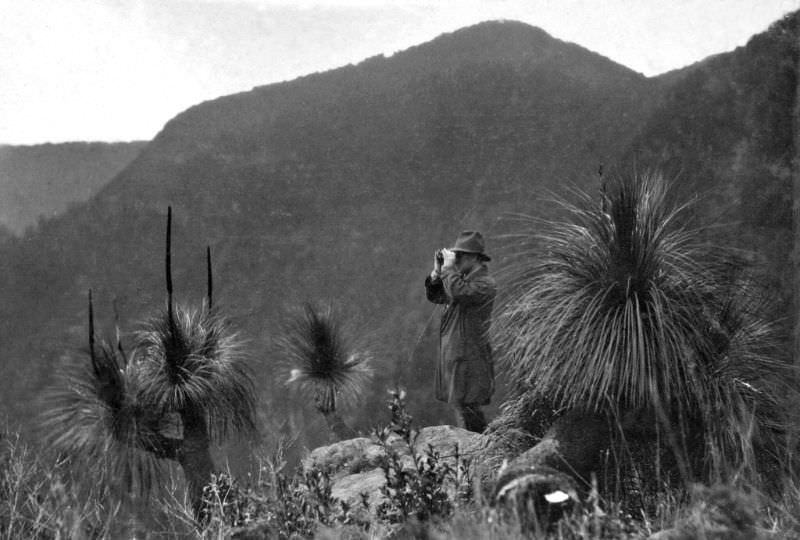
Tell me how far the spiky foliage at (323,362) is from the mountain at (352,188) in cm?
2252

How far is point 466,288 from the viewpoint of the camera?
6.56 meters

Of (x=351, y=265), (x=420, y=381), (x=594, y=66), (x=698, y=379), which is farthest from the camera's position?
(x=594, y=66)

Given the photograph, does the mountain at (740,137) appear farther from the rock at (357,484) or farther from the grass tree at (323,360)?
the rock at (357,484)

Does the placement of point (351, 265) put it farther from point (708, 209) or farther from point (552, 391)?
point (552, 391)

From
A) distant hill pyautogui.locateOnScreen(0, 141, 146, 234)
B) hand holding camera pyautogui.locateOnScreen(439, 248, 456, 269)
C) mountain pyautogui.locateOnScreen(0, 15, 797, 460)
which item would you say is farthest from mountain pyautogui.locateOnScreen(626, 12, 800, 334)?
distant hill pyautogui.locateOnScreen(0, 141, 146, 234)

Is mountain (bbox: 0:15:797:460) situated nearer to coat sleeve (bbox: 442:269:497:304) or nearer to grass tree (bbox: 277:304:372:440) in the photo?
grass tree (bbox: 277:304:372:440)

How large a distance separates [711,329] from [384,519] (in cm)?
208

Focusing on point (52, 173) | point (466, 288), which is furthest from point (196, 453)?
point (52, 173)

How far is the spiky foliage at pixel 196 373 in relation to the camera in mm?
8039

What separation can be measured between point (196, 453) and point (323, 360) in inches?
116

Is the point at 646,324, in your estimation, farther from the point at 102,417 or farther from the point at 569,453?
the point at 102,417

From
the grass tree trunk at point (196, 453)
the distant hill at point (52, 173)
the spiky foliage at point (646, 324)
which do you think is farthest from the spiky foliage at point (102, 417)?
the distant hill at point (52, 173)

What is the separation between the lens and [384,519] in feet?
12.2

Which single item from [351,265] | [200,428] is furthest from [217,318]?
[351,265]
